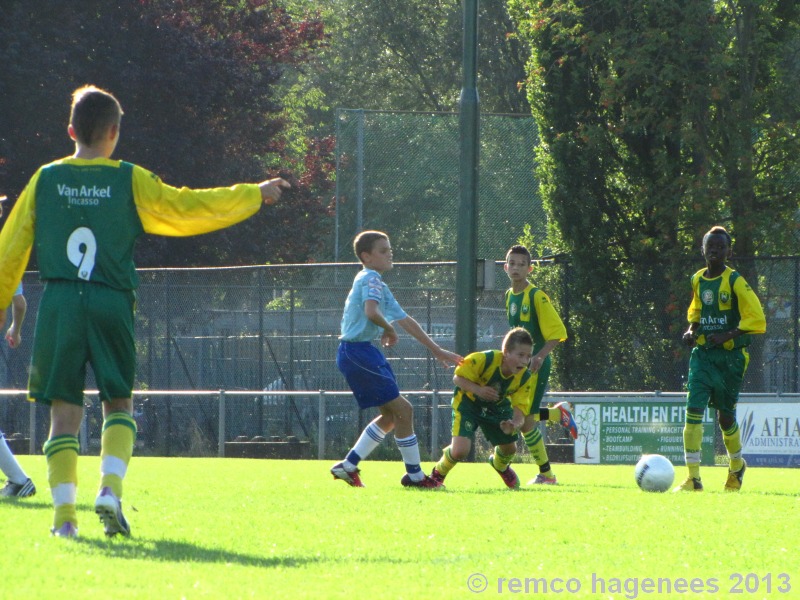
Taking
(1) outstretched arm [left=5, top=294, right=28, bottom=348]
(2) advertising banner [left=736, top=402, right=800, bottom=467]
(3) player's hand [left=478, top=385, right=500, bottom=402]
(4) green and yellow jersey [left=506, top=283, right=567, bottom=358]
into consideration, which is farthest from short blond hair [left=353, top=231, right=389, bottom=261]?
(2) advertising banner [left=736, top=402, right=800, bottom=467]

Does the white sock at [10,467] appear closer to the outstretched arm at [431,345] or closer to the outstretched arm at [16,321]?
the outstretched arm at [16,321]

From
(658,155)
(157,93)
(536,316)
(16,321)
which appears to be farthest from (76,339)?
(157,93)

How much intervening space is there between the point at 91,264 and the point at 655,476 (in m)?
5.65

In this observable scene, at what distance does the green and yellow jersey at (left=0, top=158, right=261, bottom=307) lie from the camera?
18.8 feet

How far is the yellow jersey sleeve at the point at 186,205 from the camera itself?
5.82 metres

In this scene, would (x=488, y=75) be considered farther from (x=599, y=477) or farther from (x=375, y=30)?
(x=599, y=477)

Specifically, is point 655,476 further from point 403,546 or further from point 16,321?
point 16,321

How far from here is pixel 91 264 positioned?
5.69 metres

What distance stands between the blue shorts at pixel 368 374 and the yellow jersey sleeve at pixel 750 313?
2920mm

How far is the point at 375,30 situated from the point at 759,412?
33.6m

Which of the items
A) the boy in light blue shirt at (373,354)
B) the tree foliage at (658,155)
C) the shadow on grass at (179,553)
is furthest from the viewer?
the tree foliage at (658,155)

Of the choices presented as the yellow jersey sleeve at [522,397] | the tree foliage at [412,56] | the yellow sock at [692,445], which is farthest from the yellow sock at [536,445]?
the tree foliage at [412,56]

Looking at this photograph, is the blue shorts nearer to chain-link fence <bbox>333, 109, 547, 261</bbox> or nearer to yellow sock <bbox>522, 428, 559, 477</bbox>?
yellow sock <bbox>522, 428, 559, 477</bbox>

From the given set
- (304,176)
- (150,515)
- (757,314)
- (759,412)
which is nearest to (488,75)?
(304,176)
